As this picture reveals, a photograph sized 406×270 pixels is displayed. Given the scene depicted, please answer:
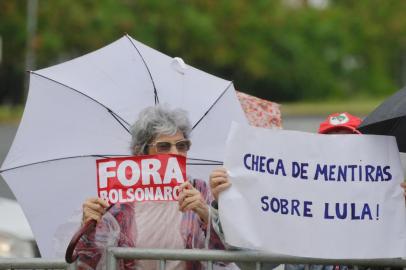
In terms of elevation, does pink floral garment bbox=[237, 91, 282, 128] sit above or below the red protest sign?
above

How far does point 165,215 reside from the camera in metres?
4.70

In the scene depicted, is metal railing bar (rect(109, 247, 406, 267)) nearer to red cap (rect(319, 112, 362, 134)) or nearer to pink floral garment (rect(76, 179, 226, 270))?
pink floral garment (rect(76, 179, 226, 270))

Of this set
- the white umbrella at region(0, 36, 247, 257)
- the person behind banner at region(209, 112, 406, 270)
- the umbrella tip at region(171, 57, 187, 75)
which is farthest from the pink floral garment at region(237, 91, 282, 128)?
the person behind banner at region(209, 112, 406, 270)

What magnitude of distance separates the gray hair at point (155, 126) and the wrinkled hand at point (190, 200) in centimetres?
40

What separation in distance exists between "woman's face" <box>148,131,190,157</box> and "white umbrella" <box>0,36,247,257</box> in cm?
73

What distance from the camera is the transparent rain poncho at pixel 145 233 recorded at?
4617mm

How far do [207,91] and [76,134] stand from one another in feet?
2.31

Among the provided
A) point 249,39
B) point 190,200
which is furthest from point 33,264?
point 249,39

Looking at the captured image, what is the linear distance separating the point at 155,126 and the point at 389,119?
106 centimetres

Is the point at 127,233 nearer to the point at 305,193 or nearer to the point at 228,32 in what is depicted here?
the point at 305,193

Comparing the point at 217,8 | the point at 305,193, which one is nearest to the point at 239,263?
the point at 305,193

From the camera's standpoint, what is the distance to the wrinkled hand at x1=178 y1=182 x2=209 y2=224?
4.52m

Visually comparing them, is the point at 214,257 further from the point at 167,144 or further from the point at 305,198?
the point at 167,144

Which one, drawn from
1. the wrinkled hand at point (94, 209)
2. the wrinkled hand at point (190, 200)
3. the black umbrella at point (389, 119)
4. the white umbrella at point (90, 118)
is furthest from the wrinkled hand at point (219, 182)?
the white umbrella at point (90, 118)
